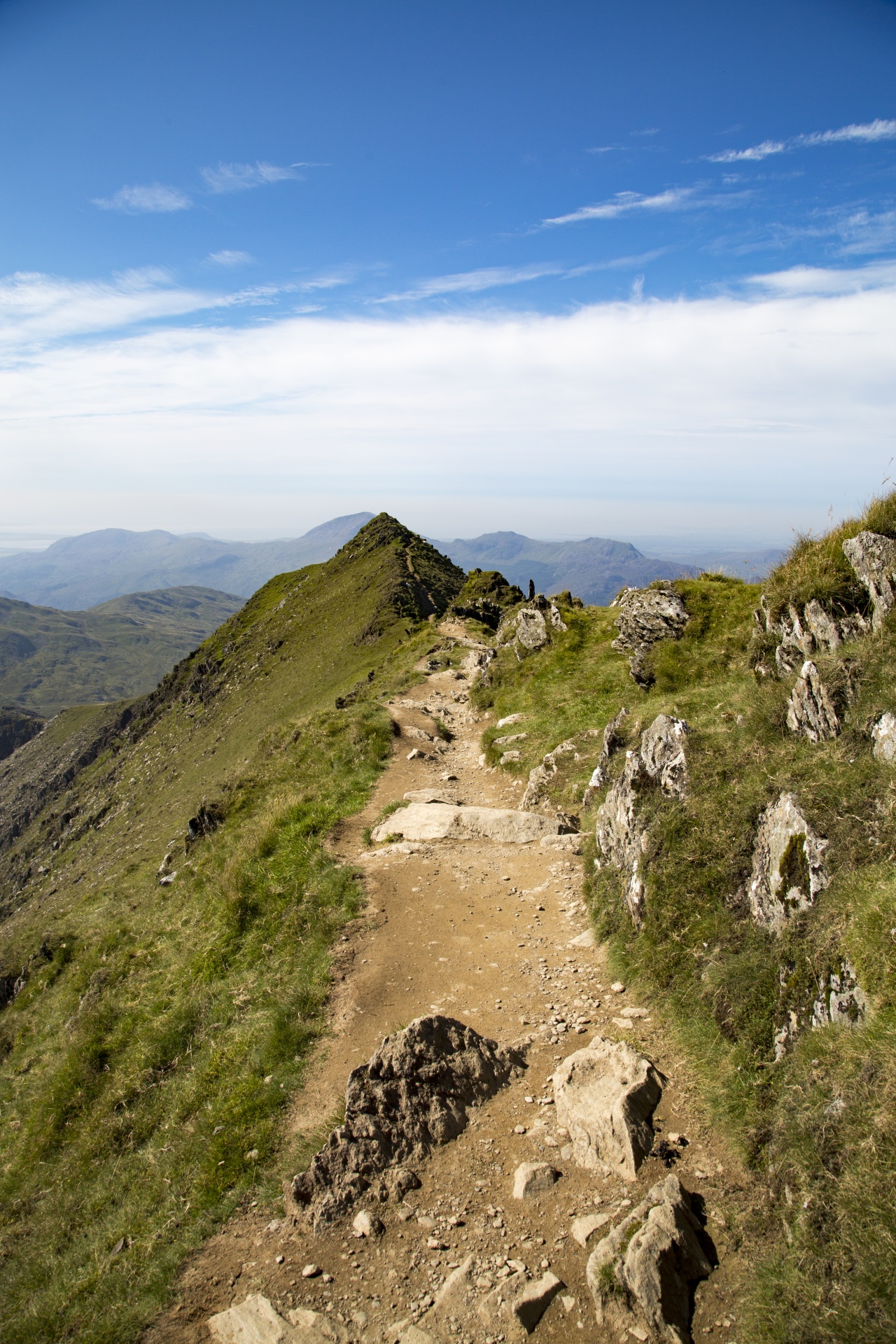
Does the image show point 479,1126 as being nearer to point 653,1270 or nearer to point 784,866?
point 653,1270

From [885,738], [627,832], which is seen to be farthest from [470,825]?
[885,738]

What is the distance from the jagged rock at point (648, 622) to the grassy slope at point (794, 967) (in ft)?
19.4

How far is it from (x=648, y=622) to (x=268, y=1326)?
18189 millimetres

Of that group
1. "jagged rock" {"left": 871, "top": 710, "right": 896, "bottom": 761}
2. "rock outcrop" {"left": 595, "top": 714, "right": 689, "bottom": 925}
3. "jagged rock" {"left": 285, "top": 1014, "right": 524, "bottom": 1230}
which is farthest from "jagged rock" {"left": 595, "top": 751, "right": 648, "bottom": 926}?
"jagged rock" {"left": 871, "top": 710, "right": 896, "bottom": 761}

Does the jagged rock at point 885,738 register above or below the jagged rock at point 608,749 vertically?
above

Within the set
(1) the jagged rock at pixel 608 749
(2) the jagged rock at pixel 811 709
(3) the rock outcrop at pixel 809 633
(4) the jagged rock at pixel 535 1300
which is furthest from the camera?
(1) the jagged rock at pixel 608 749

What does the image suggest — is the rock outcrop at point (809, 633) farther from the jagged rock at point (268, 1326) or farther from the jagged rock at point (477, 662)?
the jagged rock at point (477, 662)

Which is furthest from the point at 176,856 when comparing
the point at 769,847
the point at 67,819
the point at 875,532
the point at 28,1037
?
the point at 67,819

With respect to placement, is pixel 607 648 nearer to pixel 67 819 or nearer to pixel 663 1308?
pixel 663 1308

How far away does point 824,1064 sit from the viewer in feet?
18.2

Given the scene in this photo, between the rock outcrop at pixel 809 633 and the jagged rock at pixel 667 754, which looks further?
the rock outcrop at pixel 809 633

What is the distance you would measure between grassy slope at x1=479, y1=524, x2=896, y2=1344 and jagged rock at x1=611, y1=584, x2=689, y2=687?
19.4ft

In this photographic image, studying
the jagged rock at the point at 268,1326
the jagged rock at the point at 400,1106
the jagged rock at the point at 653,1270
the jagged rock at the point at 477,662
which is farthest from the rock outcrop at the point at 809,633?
the jagged rock at the point at 477,662

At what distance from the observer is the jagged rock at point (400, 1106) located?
661cm
